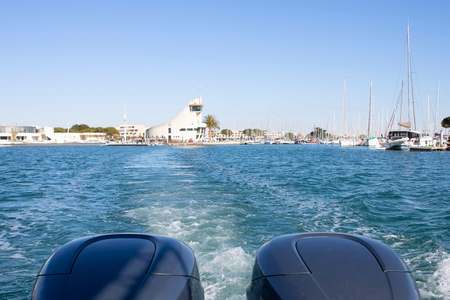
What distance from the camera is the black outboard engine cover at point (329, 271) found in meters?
3.14

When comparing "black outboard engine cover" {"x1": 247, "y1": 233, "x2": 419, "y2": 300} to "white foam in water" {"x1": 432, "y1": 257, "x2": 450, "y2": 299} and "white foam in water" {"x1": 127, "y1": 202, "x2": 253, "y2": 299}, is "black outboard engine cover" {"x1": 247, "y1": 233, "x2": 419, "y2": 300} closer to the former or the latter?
"white foam in water" {"x1": 127, "y1": 202, "x2": 253, "y2": 299}

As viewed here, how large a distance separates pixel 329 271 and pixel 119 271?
5.06ft

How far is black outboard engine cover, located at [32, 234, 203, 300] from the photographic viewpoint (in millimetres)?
3117

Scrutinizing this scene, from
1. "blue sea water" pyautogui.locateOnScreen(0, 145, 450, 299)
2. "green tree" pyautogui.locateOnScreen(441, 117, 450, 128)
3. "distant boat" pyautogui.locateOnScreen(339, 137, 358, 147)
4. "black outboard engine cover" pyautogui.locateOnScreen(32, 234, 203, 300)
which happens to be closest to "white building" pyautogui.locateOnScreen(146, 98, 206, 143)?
"distant boat" pyautogui.locateOnScreen(339, 137, 358, 147)

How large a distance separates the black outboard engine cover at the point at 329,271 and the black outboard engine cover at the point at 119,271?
0.61m

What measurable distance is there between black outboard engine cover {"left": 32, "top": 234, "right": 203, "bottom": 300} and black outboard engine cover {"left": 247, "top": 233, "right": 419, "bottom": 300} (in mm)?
609

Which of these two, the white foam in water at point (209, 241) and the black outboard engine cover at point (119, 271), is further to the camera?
the white foam in water at point (209, 241)

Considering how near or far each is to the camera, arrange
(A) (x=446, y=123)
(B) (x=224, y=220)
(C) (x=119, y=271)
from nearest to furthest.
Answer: (C) (x=119, y=271), (B) (x=224, y=220), (A) (x=446, y=123)

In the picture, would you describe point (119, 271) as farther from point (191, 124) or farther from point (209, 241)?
point (191, 124)

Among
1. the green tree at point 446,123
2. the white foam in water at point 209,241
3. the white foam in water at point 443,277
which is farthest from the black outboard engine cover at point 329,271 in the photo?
the green tree at point 446,123

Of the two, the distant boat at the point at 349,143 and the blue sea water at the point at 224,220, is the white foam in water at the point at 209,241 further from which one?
the distant boat at the point at 349,143

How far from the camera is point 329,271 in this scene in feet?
11.0

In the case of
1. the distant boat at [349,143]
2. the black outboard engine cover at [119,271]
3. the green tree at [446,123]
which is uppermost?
the green tree at [446,123]

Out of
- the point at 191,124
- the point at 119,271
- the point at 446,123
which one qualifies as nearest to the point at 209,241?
the point at 119,271
